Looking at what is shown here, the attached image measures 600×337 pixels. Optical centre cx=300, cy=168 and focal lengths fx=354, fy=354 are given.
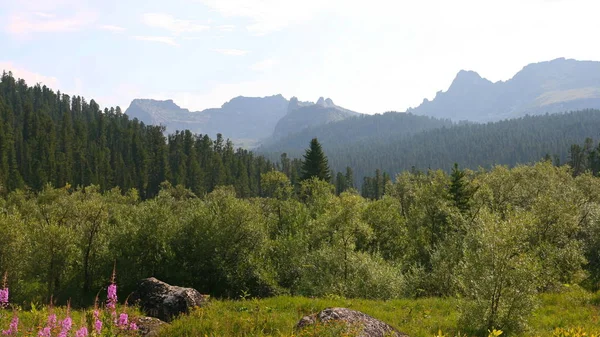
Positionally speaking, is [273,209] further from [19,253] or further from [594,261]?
[594,261]

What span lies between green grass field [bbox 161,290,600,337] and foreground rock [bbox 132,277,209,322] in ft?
4.15

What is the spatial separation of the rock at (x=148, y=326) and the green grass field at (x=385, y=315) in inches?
36.8

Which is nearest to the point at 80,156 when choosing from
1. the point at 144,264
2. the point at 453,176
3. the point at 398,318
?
the point at 144,264

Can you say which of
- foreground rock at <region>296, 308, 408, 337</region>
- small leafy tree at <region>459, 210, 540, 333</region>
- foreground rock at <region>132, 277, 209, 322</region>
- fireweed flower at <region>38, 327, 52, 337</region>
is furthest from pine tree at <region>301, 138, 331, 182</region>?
fireweed flower at <region>38, 327, 52, 337</region>

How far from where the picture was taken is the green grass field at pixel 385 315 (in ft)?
51.0

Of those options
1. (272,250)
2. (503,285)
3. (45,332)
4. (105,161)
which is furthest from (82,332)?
(105,161)

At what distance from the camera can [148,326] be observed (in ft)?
57.6

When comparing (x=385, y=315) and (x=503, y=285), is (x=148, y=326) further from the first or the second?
(x=503, y=285)

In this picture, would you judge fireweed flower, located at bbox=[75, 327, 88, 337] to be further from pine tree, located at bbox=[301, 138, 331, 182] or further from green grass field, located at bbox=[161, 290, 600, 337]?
pine tree, located at bbox=[301, 138, 331, 182]

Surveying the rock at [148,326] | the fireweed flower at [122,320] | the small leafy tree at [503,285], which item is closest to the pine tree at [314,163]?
the small leafy tree at [503,285]

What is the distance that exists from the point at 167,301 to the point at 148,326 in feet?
12.5

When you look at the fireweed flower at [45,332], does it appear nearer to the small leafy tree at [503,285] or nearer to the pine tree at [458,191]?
the small leafy tree at [503,285]

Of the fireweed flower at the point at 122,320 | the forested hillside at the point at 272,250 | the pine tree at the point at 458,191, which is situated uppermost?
the fireweed flower at the point at 122,320

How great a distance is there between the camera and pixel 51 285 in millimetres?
37625
